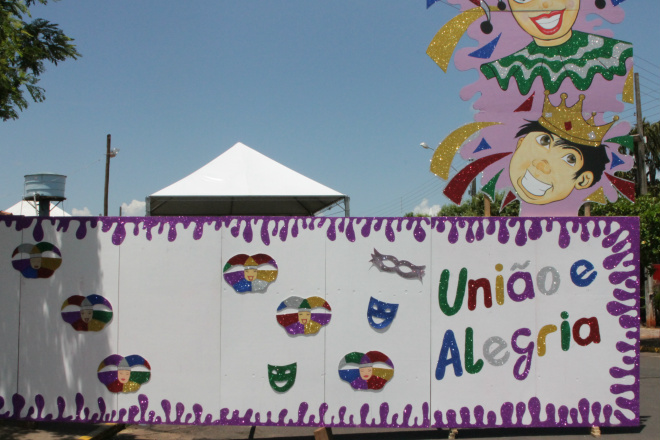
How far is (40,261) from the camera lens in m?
6.44

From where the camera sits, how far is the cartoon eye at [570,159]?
6.67 meters

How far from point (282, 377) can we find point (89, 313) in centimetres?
232

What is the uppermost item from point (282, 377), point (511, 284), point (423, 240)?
point (423, 240)

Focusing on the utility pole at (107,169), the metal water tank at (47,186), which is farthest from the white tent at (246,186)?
the utility pole at (107,169)

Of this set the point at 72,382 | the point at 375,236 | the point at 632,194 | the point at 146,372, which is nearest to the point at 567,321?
the point at 632,194

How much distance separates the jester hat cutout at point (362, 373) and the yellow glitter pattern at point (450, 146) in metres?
2.34

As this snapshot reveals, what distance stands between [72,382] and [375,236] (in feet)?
12.6

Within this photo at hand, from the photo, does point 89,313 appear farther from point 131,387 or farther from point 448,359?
point 448,359

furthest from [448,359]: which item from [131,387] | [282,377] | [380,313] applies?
[131,387]

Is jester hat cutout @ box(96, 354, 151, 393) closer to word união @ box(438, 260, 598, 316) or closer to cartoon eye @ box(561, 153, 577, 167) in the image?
word união @ box(438, 260, 598, 316)

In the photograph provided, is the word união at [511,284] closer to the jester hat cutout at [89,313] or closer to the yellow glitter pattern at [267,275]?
the yellow glitter pattern at [267,275]

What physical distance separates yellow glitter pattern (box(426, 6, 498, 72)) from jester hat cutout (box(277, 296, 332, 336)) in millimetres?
3187

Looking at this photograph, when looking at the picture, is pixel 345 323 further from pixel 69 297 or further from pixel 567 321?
pixel 69 297

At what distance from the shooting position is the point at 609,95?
6.69 m
